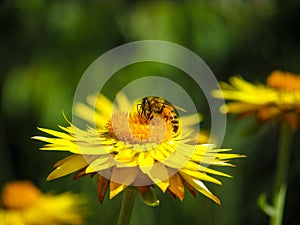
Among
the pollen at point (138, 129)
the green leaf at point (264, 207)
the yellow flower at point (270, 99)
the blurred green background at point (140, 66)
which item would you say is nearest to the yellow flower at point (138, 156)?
the pollen at point (138, 129)

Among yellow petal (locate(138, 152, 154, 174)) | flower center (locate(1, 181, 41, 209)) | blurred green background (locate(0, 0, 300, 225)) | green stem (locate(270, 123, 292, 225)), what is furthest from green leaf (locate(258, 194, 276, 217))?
blurred green background (locate(0, 0, 300, 225))

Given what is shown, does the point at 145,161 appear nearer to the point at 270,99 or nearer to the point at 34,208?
the point at 270,99

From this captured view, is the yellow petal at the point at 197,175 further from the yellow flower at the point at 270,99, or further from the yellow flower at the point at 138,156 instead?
Result: the yellow flower at the point at 270,99

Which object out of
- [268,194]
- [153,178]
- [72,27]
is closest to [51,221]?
[153,178]

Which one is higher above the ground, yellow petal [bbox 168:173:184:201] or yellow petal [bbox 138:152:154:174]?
yellow petal [bbox 138:152:154:174]

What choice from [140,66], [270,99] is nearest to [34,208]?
[270,99]

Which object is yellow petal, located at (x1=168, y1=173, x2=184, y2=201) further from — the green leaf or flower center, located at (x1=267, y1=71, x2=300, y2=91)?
flower center, located at (x1=267, y1=71, x2=300, y2=91)

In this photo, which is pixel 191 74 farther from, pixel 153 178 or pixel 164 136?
pixel 153 178
